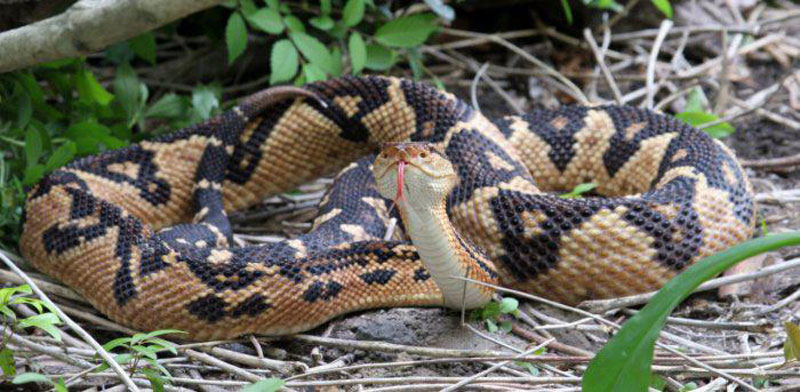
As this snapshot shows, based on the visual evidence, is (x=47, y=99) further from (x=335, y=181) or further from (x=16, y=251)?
(x=335, y=181)

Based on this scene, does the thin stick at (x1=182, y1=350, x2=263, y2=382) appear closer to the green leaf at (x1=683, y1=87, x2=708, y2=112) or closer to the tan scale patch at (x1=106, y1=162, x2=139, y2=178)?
the tan scale patch at (x1=106, y1=162, x2=139, y2=178)

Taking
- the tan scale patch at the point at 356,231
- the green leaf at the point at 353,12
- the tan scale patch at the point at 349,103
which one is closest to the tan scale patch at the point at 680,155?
the tan scale patch at the point at 356,231

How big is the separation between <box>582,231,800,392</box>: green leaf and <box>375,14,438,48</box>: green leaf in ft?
9.56

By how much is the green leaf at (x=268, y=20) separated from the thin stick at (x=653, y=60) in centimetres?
232

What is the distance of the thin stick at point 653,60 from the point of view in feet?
18.2

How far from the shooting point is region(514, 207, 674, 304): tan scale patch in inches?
145

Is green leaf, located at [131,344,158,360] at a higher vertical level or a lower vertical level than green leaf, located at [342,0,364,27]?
lower

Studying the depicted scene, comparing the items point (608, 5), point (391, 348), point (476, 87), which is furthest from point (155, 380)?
point (608, 5)

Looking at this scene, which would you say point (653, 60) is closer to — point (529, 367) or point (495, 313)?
point (495, 313)

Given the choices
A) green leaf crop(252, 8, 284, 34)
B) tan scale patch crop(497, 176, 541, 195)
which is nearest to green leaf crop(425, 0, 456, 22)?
green leaf crop(252, 8, 284, 34)

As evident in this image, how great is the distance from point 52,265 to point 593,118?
2939 mm

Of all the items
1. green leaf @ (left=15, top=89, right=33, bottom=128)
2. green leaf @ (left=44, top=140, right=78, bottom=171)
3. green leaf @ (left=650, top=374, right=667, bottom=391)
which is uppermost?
green leaf @ (left=15, top=89, right=33, bottom=128)

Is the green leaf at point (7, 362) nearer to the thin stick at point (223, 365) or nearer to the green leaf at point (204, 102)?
the thin stick at point (223, 365)

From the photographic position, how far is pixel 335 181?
14.9 feet
